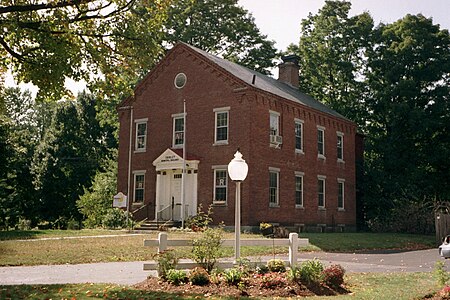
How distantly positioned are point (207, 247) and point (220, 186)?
17.1 m

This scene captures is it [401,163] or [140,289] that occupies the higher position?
[401,163]

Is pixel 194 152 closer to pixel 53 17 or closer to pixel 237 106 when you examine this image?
pixel 237 106

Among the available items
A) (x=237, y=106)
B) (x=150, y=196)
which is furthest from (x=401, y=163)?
(x=150, y=196)

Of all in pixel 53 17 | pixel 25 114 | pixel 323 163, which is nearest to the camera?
pixel 53 17

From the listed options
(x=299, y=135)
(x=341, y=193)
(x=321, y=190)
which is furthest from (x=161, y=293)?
(x=341, y=193)

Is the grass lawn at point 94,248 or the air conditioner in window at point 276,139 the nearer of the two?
the grass lawn at point 94,248

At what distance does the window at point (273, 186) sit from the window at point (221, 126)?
311 cm

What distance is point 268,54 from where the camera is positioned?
48125 mm

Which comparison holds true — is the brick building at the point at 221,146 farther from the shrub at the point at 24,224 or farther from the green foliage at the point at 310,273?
the green foliage at the point at 310,273

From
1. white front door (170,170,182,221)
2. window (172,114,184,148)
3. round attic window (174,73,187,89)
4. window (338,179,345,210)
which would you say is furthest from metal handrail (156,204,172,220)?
window (338,179,345,210)

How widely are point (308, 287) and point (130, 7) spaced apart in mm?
7752

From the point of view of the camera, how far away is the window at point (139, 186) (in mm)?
32156

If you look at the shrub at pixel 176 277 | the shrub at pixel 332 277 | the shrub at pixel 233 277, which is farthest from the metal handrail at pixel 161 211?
the shrub at pixel 332 277

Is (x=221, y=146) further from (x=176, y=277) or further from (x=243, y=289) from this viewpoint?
(x=243, y=289)
